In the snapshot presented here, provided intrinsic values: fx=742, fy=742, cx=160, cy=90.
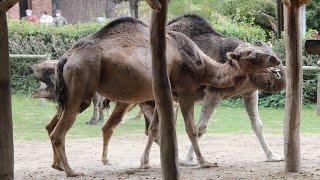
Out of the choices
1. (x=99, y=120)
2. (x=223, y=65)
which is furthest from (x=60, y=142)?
(x=99, y=120)

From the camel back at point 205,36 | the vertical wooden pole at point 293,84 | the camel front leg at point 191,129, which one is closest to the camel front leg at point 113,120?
the camel front leg at point 191,129

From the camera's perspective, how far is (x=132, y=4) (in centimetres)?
3070

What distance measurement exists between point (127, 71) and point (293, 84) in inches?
92.2

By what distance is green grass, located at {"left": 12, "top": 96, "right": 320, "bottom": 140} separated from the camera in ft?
53.3

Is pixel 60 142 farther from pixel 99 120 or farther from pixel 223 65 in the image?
pixel 99 120

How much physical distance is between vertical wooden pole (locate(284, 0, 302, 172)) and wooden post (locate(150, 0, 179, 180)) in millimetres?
2192

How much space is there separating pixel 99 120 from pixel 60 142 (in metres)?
7.97

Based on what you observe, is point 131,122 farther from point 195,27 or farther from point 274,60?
point 274,60

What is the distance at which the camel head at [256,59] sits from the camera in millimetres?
10430

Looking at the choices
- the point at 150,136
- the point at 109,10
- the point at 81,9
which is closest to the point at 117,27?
the point at 150,136

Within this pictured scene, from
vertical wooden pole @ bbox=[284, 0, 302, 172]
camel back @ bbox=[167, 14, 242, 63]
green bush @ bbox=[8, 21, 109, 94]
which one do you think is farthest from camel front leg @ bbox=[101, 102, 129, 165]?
green bush @ bbox=[8, 21, 109, 94]

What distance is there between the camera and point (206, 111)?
11.4 m

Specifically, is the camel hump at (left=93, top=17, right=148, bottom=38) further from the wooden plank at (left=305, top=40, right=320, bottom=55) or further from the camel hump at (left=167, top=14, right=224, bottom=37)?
the wooden plank at (left=305, top=40, right=320, bottom=55)

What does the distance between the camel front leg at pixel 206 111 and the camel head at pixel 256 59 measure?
0.87m
